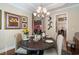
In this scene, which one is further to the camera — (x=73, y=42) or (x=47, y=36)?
(x=47, y=36)

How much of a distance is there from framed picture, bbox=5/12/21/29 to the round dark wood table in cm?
29

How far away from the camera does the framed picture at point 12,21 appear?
1368 millimetres

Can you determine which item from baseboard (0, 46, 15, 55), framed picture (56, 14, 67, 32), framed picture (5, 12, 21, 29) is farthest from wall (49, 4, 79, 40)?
baseboard (0, 46, 15, 55)

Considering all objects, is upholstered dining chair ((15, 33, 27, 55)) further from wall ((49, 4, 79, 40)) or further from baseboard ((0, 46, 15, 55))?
wall ((49, 4, 79, 40))

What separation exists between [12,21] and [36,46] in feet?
1.73

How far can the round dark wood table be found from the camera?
54.3 inches

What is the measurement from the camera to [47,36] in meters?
1.50

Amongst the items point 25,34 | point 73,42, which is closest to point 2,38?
point 25,34

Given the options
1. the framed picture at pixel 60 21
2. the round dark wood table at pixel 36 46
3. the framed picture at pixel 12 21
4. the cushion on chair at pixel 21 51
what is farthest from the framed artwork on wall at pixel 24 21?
the framed picture at pixel 60 21

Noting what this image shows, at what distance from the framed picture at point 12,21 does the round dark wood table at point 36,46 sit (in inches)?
11.2

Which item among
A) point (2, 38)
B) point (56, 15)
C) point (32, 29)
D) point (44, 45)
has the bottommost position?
point (44, 45)

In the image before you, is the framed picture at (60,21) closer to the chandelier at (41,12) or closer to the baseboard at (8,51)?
the chandelier at (41,12)
